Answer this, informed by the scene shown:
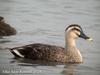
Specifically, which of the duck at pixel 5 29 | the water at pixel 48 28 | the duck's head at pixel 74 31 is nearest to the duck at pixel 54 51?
the duck's head at pixel 74 31

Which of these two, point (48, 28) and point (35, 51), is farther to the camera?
point (48, 28)

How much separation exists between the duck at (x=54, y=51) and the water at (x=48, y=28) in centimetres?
22

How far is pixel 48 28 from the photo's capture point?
19422 millimetres

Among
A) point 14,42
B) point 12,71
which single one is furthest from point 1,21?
point 12,71

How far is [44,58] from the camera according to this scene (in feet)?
53.7

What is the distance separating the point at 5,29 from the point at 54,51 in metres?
3.04

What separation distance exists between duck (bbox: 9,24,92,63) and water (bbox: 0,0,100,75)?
216mm

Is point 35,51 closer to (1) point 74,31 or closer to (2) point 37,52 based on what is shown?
(2) point 37,52

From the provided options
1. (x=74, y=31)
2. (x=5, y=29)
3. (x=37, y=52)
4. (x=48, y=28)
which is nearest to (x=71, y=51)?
(x=74, y=31)

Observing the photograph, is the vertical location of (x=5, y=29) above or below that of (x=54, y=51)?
above

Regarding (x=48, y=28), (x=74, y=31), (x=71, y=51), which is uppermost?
(x=74, y=31)

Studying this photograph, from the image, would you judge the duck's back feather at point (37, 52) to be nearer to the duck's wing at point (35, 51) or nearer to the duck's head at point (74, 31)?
the duck's wing at point (35, 51)

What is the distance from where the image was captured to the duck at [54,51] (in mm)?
16359

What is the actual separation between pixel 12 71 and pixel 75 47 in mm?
2819
